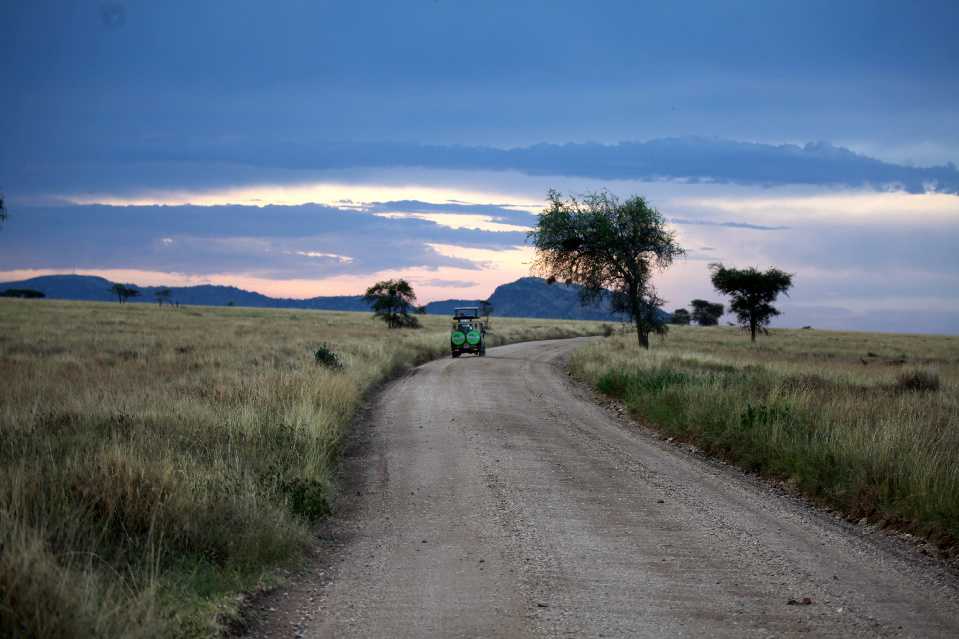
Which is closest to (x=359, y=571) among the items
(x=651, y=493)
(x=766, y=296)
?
(x=651, y=493)

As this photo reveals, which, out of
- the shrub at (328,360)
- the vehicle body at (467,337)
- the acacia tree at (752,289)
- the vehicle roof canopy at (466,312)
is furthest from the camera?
the acacia tree at (752,289)

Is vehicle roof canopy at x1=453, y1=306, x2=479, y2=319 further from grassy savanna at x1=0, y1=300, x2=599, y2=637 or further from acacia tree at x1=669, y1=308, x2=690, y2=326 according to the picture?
acacia tree at x1=669, y1=308, x2=690, y2=326

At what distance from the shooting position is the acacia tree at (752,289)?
205 ft

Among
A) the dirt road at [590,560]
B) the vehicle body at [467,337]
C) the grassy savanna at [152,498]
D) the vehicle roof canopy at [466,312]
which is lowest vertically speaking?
the dirt road at [590,560]

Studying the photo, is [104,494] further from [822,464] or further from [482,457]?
[822,464]

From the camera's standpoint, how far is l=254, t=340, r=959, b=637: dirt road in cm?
523

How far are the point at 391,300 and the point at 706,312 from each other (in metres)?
71.7

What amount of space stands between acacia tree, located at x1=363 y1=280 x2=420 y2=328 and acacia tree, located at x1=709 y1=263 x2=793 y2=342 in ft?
101

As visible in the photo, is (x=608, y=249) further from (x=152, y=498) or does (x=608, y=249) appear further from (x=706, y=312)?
(x=706, y=312)

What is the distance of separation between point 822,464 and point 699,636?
5.95 metres

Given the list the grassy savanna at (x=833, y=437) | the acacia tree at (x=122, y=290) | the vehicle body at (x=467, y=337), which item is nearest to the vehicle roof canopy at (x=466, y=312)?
the vehicle body at (x=467, y=337)

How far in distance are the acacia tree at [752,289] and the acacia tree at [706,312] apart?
63658 millimetres

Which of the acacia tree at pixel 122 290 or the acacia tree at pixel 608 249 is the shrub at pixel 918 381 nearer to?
the acacia tree at pixel 608 249

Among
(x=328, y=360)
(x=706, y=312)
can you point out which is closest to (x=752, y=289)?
(x=328, y=360)
